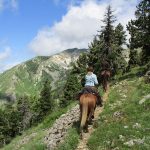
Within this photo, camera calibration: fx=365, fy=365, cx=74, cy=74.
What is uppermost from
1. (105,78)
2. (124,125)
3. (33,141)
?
(105,78)

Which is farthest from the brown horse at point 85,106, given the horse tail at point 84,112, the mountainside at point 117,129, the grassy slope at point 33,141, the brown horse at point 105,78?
the brown horse at point 105,78

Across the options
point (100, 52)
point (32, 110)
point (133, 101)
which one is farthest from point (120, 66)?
point (32, 110)

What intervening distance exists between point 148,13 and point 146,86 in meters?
15.1

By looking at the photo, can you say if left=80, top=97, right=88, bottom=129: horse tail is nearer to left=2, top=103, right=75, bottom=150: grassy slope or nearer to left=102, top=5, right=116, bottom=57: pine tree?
left=2, top=103, right=75, bottom=150: grassy slope

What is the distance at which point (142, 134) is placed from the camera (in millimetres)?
18156

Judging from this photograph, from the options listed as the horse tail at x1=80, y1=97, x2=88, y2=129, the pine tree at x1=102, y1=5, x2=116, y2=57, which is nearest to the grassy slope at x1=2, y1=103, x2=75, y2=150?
the horse tail at x1=80, y1=97, x2=88, y2=129

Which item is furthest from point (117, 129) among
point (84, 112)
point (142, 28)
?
point (142, 28)

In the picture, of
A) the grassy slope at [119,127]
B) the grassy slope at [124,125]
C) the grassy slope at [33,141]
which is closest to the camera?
the grassy slope at [124,125]

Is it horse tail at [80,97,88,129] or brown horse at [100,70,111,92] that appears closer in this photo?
horse tail at [80,97,88,129]

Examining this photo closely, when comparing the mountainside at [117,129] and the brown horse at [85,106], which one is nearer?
the mountainside at [117,129]

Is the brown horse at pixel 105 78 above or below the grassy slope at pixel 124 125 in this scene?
above

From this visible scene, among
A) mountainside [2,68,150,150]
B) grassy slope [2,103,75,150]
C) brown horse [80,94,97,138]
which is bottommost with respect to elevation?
grassy slope [2,103,75,150]

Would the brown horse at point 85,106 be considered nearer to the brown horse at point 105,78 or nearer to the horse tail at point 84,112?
the horse tail at point 84,112

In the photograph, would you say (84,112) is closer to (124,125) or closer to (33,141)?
(124,125)
